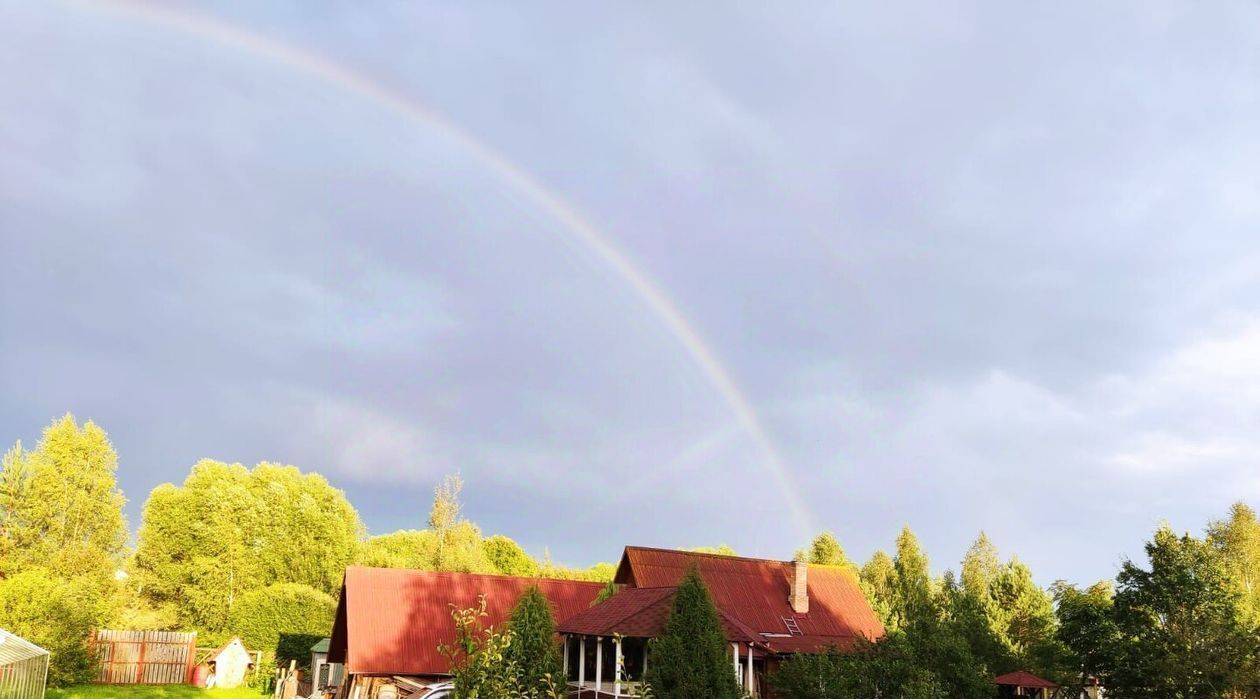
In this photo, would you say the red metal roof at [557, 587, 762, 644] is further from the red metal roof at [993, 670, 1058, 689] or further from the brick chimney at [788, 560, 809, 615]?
the brick chimney at [788, 560, 809, 615]

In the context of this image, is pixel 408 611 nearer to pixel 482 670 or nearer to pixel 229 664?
pixel 229 664

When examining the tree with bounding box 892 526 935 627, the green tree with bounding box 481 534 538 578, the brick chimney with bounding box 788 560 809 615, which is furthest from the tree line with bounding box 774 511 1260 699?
the green tree with bounding box 481 534 538 578

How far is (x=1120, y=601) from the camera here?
2464 cm

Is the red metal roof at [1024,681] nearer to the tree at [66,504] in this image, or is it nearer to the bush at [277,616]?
the bush at [277,616]

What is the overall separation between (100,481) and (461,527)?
19299 millimetres

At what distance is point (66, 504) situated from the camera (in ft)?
147

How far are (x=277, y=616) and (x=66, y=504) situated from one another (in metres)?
12.4

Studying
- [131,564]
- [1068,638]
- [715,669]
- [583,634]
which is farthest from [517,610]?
[131,564]

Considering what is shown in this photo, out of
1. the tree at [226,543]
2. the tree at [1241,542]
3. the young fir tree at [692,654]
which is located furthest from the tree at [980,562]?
the young fir tree at [692,654]

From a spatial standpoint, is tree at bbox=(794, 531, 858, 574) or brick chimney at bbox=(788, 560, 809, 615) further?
tree at bbox=(794, 531, 858, 574)

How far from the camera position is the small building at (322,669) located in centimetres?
3444

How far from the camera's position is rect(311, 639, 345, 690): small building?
113ft

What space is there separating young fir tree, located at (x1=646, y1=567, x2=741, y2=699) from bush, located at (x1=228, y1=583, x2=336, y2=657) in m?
30.5

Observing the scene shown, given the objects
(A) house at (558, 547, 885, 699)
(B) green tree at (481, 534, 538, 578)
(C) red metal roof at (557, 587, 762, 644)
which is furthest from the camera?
(B) green tree at (481, 534, 538, 578)
